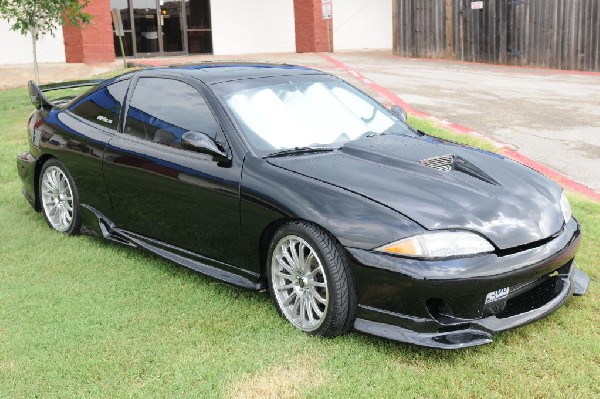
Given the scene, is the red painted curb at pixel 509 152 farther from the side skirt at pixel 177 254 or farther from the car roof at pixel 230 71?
the side skirt at pixel 177 254

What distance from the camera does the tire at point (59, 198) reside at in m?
5.74

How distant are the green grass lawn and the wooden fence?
14.3 meters

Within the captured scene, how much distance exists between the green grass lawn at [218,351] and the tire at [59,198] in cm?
84

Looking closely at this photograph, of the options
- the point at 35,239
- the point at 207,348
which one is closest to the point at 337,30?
the point at 35,239

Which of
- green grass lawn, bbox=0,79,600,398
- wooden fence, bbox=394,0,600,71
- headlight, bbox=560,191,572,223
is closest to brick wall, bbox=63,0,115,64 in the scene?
wooden fence, bbox=394,0,600,71

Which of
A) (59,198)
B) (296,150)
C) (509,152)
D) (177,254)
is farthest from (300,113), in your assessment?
(509,152)

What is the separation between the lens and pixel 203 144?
4.35m

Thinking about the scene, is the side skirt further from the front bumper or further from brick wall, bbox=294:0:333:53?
brick wall, bbox=294:0:333:53

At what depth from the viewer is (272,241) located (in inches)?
161

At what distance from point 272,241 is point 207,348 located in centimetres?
69

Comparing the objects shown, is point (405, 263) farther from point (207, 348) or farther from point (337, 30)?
point (337, 30)

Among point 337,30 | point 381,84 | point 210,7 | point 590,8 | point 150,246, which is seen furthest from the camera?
point 337,30

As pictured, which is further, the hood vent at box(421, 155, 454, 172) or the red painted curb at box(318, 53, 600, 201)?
the red painted curb at box(318, 53, 600, 201)

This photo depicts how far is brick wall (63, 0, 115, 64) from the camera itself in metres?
19.0
